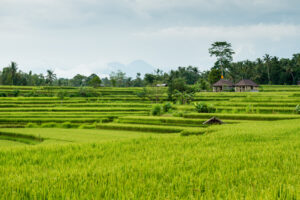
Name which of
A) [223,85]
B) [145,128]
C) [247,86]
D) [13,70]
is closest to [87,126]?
[145,128]

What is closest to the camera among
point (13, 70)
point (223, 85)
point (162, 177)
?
point (162, 177)

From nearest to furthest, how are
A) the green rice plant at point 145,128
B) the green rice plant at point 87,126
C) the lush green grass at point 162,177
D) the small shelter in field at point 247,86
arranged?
the lush green grass at point 162,177 < the green rice plant at point 145,128 < the green rice plant at point 87,126 < the small shelter in field at point 247,86

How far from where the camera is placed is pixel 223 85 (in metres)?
50.9

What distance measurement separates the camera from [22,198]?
3000 mm

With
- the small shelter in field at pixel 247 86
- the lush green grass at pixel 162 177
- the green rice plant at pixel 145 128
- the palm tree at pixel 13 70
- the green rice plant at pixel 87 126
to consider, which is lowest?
the green rice plant at pixel 87 126

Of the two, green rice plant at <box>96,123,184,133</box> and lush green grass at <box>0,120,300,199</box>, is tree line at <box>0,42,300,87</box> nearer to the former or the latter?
green rice plant at <box>96,123,184,133</box>

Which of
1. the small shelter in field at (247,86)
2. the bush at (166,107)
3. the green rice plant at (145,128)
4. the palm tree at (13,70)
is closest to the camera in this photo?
the green rice plant at (145,128)

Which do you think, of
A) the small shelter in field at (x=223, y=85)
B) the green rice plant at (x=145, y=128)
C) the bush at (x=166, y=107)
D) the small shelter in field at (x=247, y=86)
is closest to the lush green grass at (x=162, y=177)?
the green rice plant at (x=145, y=128)

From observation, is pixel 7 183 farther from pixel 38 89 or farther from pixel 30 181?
pixel 38 89

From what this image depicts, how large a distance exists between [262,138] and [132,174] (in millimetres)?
4874

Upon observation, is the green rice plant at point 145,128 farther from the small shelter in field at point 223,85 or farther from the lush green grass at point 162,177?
the small shelter in field at point 223,85

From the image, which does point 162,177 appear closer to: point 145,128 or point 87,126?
point 145,128

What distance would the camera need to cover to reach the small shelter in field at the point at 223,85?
50719 millimetres

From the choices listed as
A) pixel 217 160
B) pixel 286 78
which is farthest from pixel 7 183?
pixel 286 78
